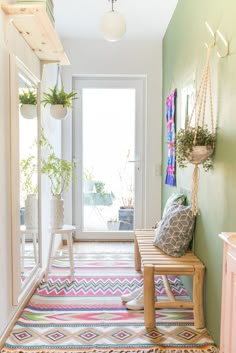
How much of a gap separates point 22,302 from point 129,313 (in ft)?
2.44

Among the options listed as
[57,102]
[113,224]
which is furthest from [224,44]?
[113,224]

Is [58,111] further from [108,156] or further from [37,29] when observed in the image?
[108,156]

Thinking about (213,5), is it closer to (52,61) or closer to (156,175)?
(52,61)

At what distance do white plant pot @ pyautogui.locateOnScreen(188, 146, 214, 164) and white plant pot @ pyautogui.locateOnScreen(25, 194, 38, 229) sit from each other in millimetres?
1229

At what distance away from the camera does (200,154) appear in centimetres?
187

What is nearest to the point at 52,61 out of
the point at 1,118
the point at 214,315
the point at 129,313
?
the point at 1,118

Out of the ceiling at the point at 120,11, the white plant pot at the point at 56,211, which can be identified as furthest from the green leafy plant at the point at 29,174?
the ceiling at the point at 120,11

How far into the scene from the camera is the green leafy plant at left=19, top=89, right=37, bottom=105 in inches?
90.1

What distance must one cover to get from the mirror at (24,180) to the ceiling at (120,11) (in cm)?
94

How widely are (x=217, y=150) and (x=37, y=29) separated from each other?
1.37 m

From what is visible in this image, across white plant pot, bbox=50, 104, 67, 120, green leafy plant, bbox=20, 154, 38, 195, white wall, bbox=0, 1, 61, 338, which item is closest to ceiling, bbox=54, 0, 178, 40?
white plant pot, bbox=50, 104, 67, 120

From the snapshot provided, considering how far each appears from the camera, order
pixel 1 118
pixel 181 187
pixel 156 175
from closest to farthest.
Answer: pixel 1 118 < pixel 181 187 < pixel 156 175

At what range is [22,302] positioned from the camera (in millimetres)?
2312

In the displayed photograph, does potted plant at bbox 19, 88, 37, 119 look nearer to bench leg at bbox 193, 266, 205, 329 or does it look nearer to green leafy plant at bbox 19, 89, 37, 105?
green leafy plant at bbox 19, 89, 37, 105
